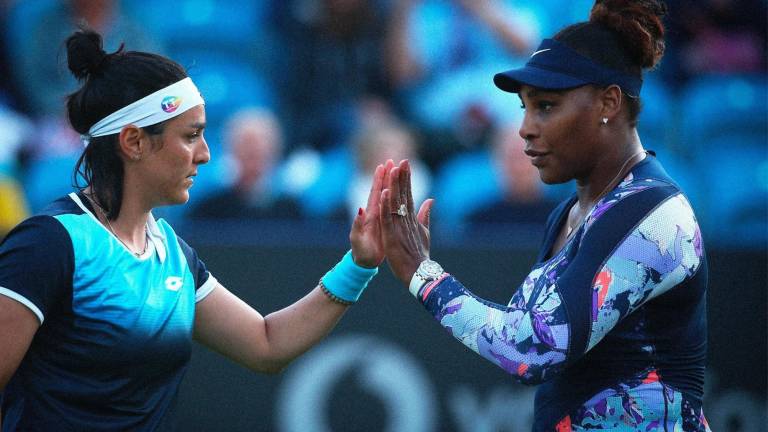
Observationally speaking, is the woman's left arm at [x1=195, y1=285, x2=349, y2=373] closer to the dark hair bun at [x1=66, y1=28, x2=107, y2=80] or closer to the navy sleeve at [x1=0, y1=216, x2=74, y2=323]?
the navy sleeve at [x1=0, y1=216, x2=74, y2=323]

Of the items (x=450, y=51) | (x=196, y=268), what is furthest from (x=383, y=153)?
(x=196, y=268)

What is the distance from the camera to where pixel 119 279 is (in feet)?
9.80

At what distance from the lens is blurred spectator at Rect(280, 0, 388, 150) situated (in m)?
7.75

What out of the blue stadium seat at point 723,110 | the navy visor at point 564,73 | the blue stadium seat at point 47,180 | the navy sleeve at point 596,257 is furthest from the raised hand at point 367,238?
the blue stadium seat at point 723,110

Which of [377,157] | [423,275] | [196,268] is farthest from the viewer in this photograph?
[377,157]

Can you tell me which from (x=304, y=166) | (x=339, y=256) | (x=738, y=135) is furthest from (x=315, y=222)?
(x=738, y=135)

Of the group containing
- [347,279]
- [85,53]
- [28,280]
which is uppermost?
[85,53]

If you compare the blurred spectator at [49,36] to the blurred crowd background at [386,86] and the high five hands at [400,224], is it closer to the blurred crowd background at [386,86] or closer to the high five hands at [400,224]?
the blurred crowd background at [386,86]

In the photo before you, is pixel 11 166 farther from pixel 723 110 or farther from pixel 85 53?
pixel 723 110

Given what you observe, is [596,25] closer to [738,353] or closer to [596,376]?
[596,376]

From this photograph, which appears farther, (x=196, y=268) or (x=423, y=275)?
(x=196, y=268)

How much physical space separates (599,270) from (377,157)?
4.33 metres

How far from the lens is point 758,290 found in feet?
19.1

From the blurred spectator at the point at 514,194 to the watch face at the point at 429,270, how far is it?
10.5 ft
